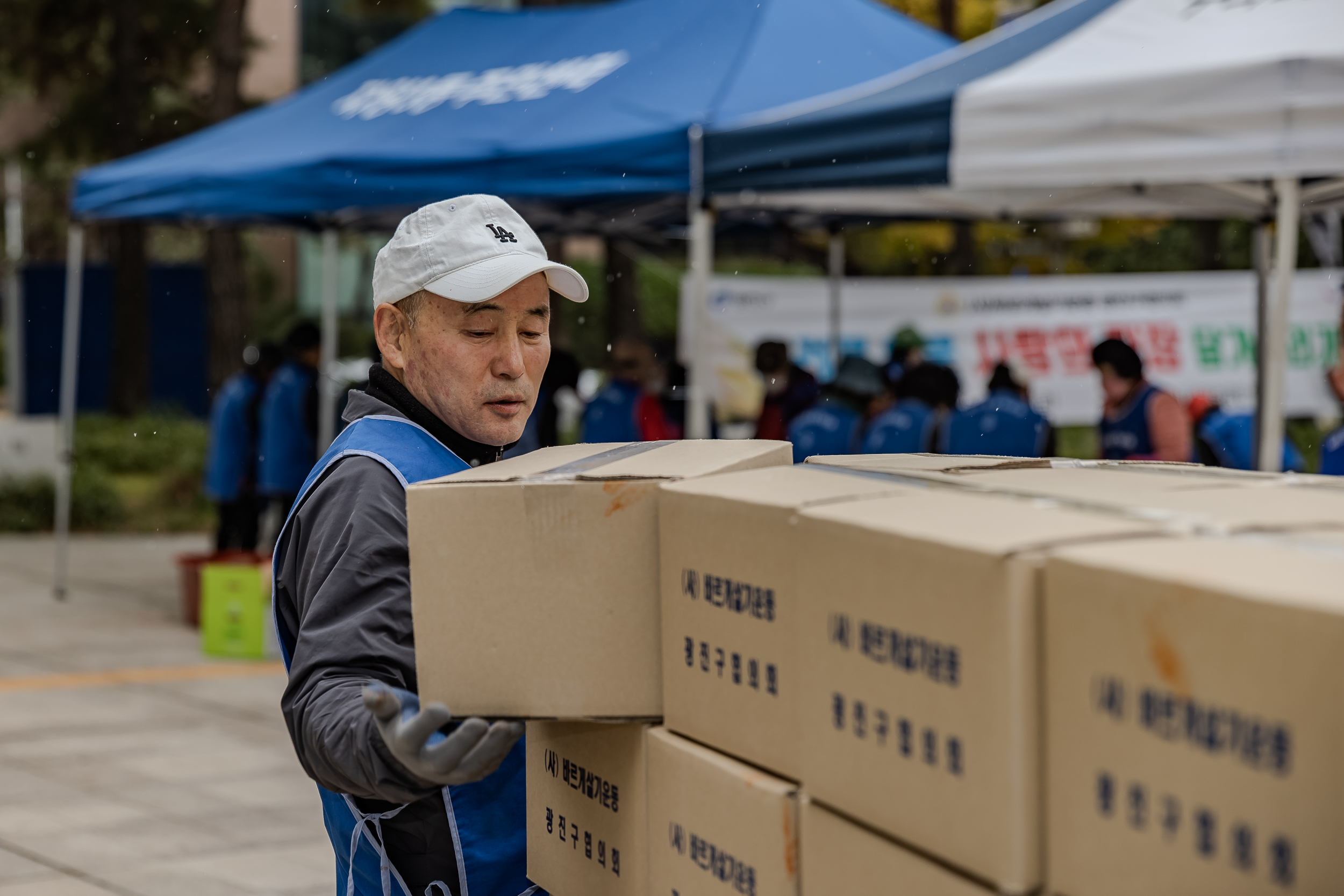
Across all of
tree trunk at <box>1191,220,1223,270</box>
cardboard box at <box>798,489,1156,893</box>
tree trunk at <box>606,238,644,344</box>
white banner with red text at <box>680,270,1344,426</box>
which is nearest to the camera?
cardboard box at <box>798,489,1156,893</box>

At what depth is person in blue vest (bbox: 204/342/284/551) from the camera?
10.8 meters

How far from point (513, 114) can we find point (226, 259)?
29.2 ft

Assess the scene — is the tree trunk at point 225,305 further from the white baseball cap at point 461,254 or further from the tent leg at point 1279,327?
the white baseball cap at point 461,254

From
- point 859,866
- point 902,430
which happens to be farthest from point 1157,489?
Result: point 902,430

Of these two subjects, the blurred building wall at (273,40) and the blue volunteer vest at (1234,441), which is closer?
the blue volunteer vest at (1234,441)

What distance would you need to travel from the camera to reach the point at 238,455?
1084 centimetres

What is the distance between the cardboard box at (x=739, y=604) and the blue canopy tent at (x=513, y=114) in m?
5.14

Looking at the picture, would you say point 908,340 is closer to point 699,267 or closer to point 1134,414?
point 1134,414

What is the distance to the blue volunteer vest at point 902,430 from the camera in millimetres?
8062

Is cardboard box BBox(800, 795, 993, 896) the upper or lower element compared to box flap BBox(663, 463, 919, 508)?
lower

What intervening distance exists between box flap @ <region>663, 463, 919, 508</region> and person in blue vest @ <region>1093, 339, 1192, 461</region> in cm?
553

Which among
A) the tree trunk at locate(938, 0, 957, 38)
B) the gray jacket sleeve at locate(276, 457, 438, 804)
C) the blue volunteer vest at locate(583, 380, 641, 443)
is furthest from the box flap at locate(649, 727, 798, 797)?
the tree trunk at locate(938, 0, 957, 38)

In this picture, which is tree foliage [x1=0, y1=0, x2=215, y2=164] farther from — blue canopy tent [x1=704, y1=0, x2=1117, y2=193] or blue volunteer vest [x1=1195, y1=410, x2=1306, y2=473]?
blue volunteer vest [x1=1195, y1=410, x2=1306, y2=473]

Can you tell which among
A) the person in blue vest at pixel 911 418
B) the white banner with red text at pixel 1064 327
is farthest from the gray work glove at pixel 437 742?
the white banner with red text at pixel 1064 327
